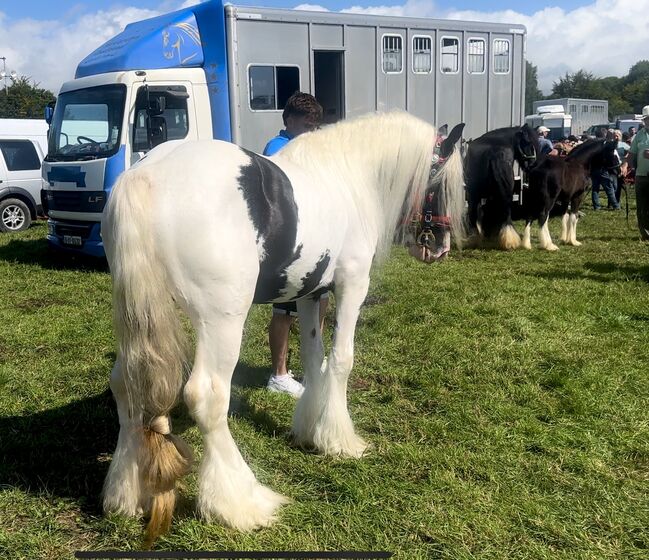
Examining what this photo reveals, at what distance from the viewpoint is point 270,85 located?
377 inches

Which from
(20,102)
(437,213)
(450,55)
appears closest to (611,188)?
(450,55)

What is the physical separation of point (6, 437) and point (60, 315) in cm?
Result: 294

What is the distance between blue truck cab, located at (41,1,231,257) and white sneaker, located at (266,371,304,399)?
16.9 feet

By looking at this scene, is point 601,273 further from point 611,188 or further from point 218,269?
point 611,188

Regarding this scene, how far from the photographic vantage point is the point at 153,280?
2330 millimetres

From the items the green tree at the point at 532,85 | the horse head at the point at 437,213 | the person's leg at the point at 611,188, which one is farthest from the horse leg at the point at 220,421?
the green tree at the point at 532,85

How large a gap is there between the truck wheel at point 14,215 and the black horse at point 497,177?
30.9 feet

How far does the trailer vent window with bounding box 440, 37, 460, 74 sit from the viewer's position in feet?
37.4

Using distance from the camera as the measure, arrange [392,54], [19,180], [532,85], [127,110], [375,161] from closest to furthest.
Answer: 1. [375,161]
2. [127,110]
3. [392,54]
4. [19,180]
5. [532,85]

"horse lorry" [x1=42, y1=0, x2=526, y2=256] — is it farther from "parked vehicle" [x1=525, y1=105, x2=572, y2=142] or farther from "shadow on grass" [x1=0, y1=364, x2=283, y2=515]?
"parked vehicle" [x1=525, y1=105, x2=572, y2=142]

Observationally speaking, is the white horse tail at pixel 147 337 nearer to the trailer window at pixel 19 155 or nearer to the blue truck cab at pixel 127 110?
the blue truck cab at pixel 127 110

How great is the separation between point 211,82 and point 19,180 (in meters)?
6.03

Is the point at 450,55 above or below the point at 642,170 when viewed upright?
above

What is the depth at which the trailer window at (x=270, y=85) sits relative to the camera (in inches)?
371
